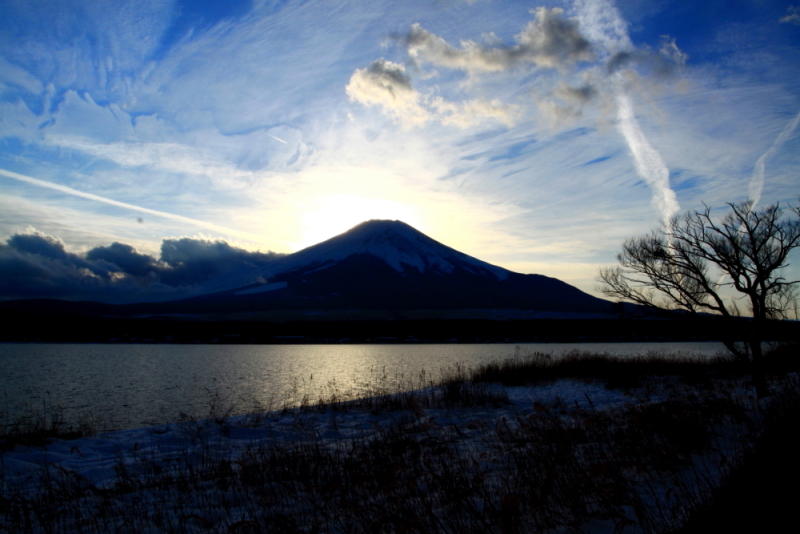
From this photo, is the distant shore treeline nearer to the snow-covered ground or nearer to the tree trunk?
the tree trunk

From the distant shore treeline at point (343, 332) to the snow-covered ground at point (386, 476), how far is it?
272 ft

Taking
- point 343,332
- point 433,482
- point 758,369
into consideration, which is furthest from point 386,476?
point 343,332

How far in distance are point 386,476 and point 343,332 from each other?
336 feet

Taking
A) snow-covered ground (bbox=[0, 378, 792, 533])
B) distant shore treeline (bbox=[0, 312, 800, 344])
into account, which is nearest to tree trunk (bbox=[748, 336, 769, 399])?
snow-covered ground (bbox=[0, 378, 792, 533])

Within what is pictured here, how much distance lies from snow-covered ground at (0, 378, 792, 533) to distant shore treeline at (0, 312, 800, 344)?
8305 cm

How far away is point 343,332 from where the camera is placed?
107 m

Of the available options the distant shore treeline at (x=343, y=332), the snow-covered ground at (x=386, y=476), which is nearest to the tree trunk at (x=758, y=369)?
the snow-covered ground at (x=386, y=476)

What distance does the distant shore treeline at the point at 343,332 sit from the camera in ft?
305

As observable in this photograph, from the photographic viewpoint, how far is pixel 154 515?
5.46 metres

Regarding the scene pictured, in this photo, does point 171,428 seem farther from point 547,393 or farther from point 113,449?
point 547,393

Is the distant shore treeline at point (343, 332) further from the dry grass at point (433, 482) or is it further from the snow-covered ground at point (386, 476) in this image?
the dry grass at point (433, 482)

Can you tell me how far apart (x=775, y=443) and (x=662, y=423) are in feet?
7.16

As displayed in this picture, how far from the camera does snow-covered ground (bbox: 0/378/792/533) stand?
4.63 meters

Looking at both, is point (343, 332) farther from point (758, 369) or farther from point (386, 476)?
point (386, 476)
